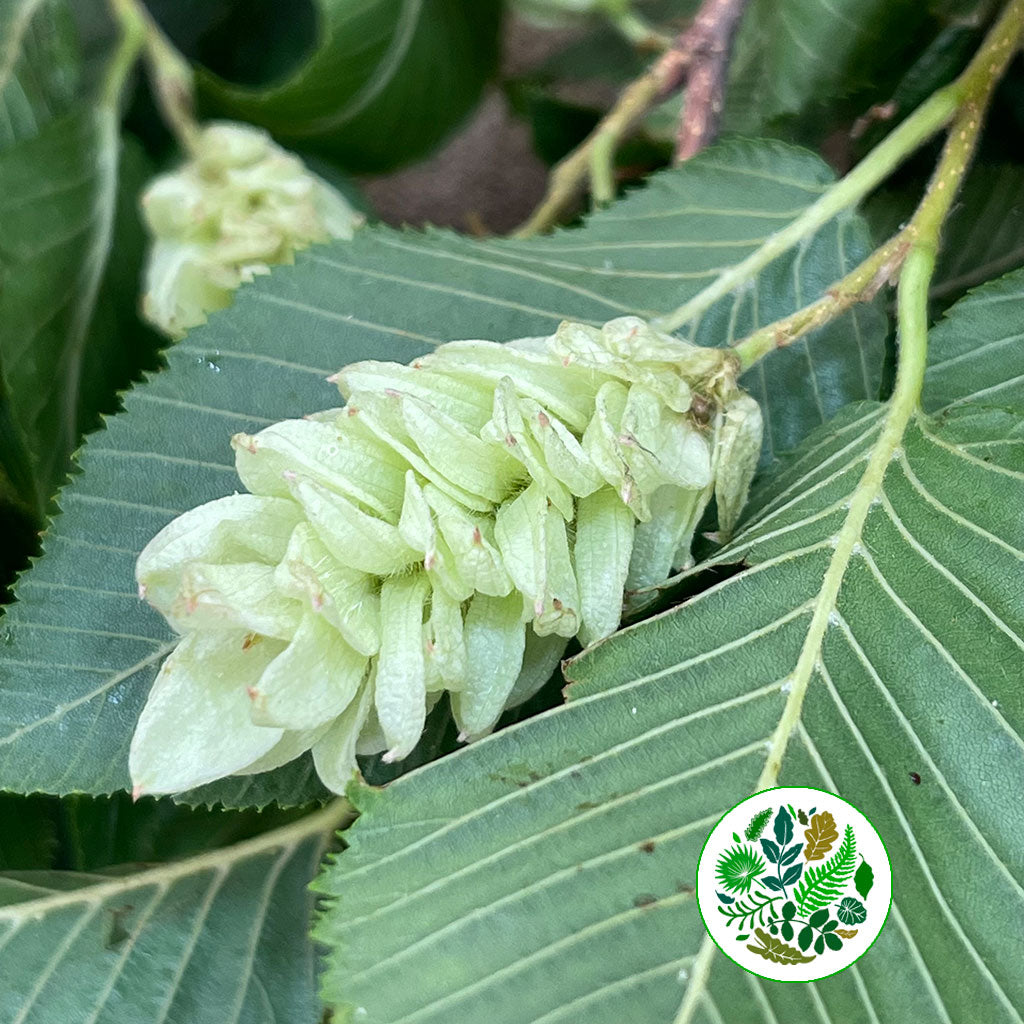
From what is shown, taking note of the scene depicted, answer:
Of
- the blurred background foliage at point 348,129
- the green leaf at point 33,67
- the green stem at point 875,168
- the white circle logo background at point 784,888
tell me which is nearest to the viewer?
the white circle logo background at point 784,888

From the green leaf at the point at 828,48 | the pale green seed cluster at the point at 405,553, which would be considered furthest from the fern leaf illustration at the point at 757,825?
the green leaf at the point at 828,48

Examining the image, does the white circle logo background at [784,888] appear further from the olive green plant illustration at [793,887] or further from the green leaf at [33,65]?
the green leaf at [33,65]

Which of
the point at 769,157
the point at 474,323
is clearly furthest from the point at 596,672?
the point at 769,157

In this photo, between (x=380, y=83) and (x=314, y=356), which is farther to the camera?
(x=380, y=83)

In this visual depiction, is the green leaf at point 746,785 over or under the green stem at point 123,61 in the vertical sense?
under

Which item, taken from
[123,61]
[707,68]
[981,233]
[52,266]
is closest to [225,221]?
[52,266]

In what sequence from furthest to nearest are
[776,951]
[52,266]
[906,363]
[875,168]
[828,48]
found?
[52,266], [828,48], [875,168], [906,363], [776,951]

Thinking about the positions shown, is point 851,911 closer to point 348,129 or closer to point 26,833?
point 26,833
